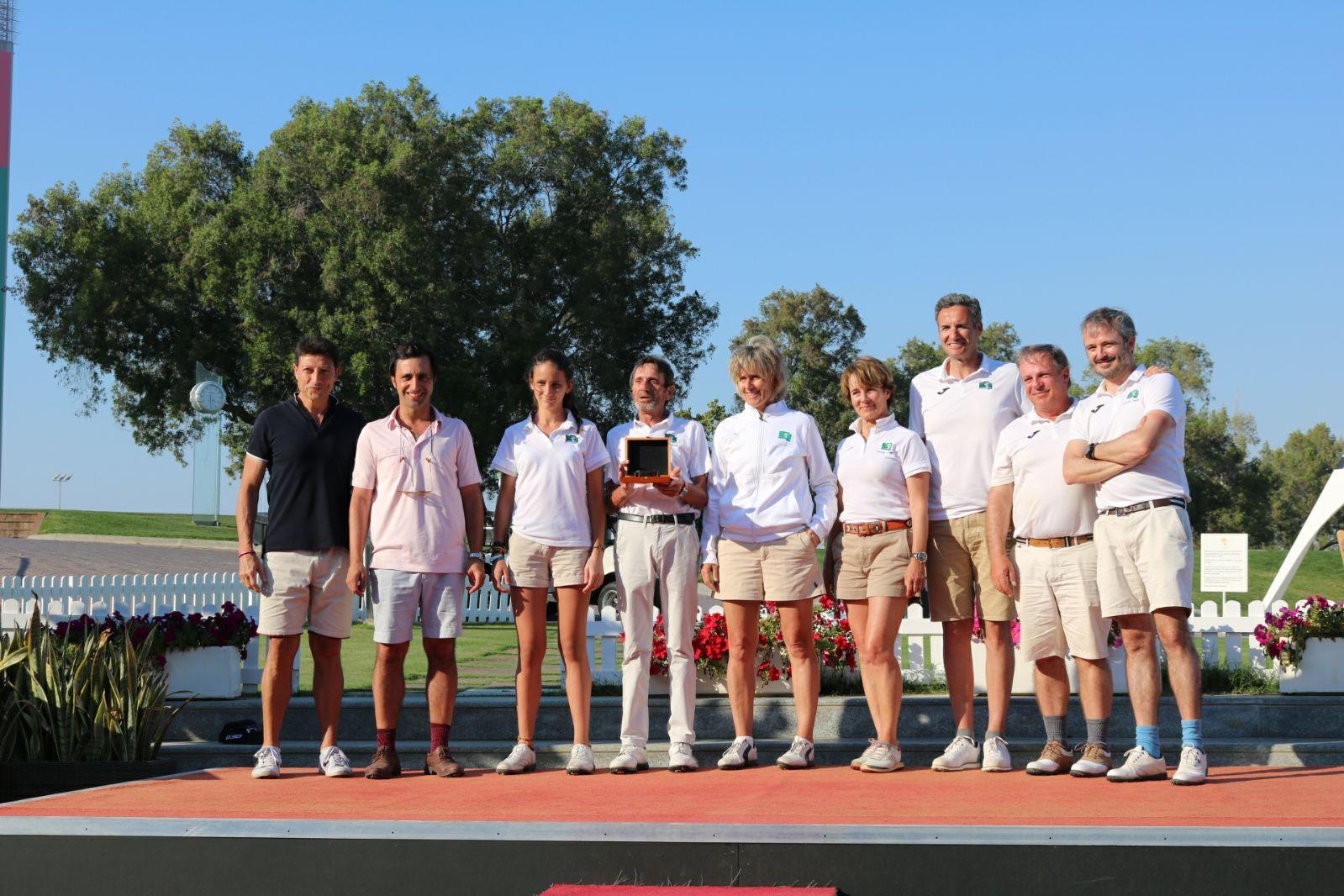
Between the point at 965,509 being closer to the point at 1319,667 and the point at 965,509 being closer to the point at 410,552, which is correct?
the point at 410,552

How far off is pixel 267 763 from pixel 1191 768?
411 cm

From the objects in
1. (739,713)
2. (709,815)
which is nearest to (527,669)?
(739,713)

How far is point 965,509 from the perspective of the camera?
6.13 metres

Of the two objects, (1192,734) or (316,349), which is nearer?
(1192,734)

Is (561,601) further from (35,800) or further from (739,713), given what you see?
(35,800)

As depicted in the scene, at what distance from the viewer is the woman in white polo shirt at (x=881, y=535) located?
6031mm

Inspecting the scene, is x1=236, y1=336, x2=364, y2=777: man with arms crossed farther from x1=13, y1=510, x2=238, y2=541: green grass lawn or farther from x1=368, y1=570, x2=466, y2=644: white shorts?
x1=13, y1=510, x2=238, y2=541: green grass lawn

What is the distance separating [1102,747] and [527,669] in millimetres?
2632

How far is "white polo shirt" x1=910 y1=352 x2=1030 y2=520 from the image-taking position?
615 cm

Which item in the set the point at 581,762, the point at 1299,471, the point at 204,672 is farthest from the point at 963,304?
the point at 1299,471

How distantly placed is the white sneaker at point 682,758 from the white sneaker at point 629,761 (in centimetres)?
14

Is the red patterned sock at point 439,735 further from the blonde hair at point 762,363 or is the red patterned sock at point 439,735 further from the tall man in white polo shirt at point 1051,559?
the tall man in white polo shirt at point 1051,559

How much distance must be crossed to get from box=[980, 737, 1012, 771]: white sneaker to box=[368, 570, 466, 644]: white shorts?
8.24ft

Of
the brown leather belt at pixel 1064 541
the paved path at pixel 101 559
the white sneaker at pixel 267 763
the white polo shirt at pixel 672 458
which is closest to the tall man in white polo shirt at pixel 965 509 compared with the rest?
the brown leather belt at pixel 1064 541
